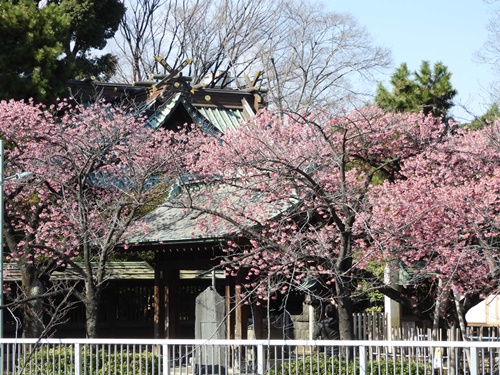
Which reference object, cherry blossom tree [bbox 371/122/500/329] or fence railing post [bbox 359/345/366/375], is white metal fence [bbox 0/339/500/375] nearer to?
fence railing post [bbox 359/345/366/375]

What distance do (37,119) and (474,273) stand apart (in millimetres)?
12009

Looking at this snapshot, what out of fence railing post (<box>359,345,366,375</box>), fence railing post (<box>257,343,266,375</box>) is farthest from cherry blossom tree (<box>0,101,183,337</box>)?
fence railing post (<box>359,345,366,375</box>)

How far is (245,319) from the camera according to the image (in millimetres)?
20656

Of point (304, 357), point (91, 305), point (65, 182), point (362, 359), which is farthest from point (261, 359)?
point (65, 182)

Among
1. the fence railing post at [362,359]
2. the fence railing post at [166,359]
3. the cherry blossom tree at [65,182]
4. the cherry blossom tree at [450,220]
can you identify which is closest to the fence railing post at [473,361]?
the fence railing post at [362,359]

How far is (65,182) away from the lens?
2044 centimetres

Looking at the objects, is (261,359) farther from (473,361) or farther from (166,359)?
(473,361)

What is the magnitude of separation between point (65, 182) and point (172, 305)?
484 cm

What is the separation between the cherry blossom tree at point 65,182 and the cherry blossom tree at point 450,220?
5660mm

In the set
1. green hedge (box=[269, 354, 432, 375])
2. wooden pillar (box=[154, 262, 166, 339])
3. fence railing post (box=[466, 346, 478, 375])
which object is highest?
wooden pillar (box=[154, 262, 166, 339])

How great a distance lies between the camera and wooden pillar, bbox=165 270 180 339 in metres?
22.9

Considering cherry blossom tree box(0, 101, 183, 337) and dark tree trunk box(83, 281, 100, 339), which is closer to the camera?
dark tree trunk box(83, 281, 100, 339)

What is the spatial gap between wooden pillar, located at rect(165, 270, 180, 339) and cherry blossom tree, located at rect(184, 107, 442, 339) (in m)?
2.93

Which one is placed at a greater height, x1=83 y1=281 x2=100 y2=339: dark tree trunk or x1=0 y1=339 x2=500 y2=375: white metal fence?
x1=83 y1=281 x2=100 y2=339: dark tree trunk
